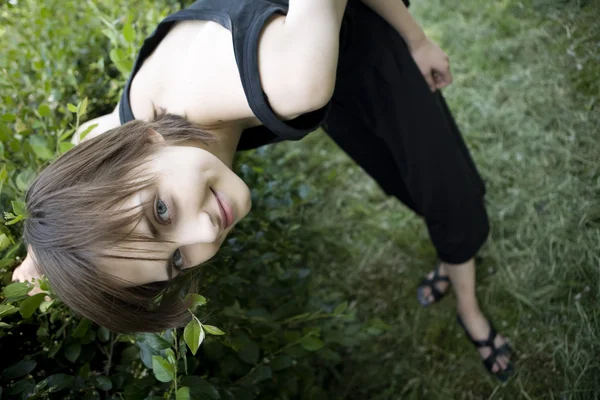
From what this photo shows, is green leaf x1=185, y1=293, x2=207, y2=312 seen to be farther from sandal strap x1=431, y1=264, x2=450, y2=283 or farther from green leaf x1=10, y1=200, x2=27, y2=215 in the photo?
sandal strap x1=431, y1=264, x2=450, y2=283

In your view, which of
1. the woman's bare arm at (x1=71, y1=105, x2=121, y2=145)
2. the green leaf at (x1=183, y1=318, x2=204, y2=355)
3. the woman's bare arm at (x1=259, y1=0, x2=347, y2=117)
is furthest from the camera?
the woman's bare arm at (x1=71, y1=105, x2=121, y2=145)

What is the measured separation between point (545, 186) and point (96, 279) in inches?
78.0

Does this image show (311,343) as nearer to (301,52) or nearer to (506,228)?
(301,52)

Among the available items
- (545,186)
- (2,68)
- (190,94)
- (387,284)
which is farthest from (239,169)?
(545,186)

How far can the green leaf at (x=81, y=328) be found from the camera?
46.8 inches

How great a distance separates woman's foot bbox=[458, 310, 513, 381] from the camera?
1.99m

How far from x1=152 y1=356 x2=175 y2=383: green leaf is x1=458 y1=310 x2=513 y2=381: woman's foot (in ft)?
4.65

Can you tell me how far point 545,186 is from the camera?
7.32ft

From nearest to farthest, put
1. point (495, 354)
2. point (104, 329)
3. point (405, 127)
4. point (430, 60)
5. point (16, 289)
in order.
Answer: point (16, 289) < point (104, 329) < point (405, 127) < point (430, 60) < point (495, 354)

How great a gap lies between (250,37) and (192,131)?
0.91 ft

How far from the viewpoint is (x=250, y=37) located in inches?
42.1

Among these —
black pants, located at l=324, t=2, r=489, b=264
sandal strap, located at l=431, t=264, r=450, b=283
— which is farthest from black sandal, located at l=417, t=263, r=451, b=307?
black pants, located at l=324, t=2, r=489, b=264

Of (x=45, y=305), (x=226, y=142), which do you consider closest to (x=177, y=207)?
(x=226, y=142)

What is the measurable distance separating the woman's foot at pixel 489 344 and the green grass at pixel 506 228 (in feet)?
0.17
